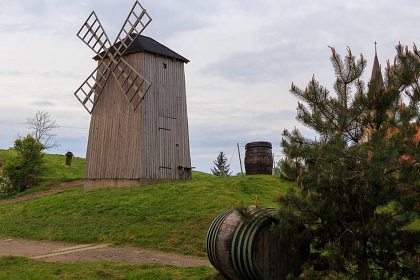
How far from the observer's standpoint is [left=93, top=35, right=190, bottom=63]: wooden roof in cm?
2428

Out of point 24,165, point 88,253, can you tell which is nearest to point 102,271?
point 88,253

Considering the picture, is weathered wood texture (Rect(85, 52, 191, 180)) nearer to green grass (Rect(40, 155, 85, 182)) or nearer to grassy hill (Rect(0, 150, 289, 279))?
grassy hill (Rect(0, 150, 289, 279))

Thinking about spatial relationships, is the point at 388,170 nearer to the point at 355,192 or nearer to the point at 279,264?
the point at 355,192

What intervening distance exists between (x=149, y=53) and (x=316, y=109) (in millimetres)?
17951

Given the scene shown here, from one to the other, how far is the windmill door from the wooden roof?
3.22 metres

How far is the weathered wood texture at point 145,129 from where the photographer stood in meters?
23.4

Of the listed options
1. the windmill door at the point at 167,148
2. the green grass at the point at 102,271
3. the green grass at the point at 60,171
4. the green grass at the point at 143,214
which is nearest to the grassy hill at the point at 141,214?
the green grass at the point at 143,214

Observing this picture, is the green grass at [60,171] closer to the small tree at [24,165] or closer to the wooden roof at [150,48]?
the small tree at [24,165]

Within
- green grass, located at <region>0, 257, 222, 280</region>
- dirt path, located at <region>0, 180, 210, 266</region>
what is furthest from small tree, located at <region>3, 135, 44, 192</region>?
green grass, located at <region>0, 257, 222, 280</region>

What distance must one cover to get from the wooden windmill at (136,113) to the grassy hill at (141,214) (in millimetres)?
2458

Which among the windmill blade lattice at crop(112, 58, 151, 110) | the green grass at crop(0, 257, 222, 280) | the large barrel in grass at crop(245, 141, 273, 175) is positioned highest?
the windmill blade lattice at crop(112, 58, 151, 110)

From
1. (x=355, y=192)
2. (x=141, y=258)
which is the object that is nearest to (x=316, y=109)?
(x=355, y=192)

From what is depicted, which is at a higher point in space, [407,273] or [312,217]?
[312,217]

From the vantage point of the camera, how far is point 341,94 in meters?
7.36
